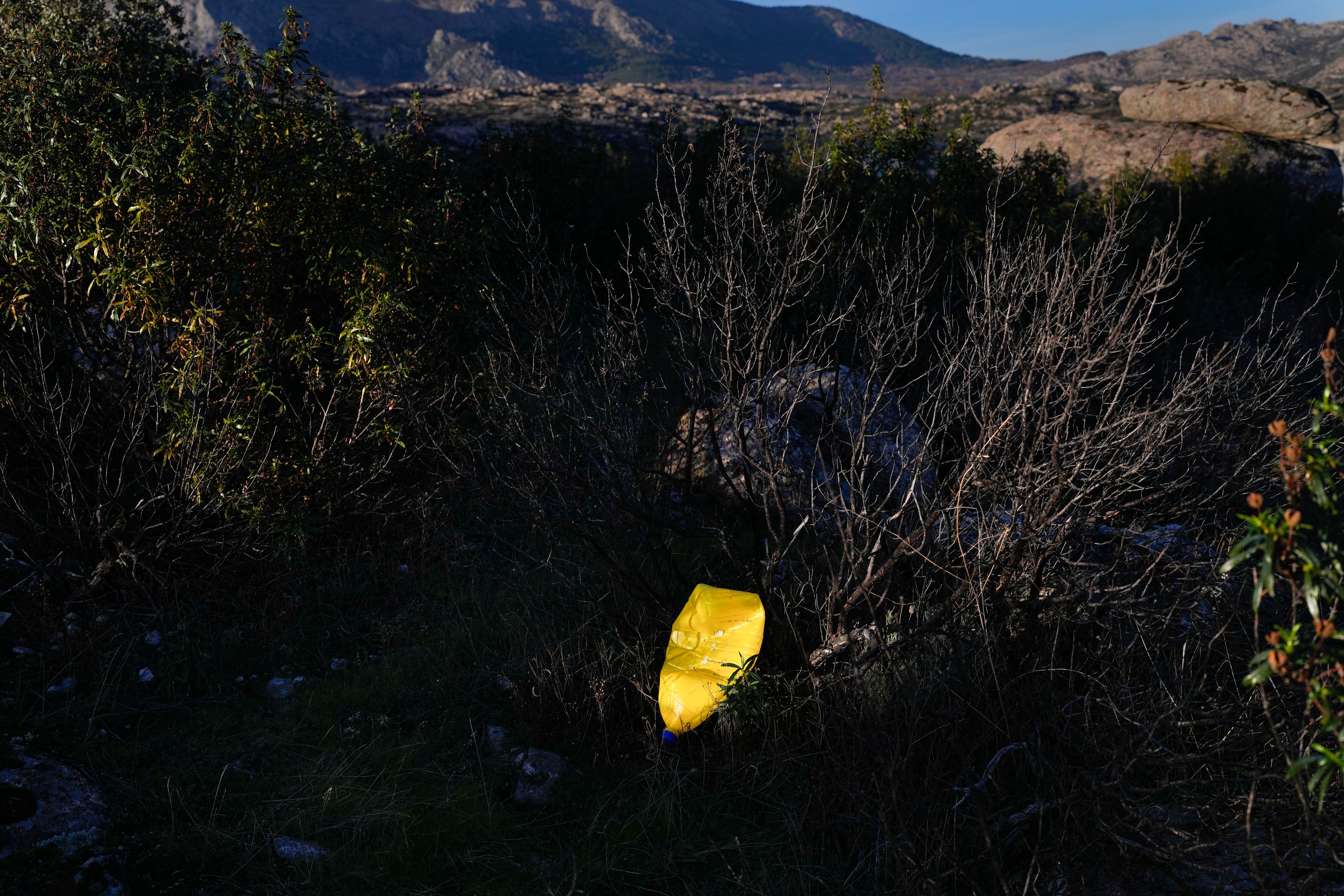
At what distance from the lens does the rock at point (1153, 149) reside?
12.5 metres

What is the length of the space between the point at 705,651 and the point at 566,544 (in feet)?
5.63

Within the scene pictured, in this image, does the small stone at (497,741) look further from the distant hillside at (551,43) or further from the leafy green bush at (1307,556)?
the distant hillside at (551,43)

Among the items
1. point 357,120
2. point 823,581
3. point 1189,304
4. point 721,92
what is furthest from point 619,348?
point 721,92

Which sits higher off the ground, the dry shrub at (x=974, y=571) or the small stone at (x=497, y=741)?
the dry shrub at (x=974, y=571)

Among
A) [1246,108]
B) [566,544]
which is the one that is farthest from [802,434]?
[1246,108]

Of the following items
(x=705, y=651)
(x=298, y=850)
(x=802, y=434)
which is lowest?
(x=298, y=850)

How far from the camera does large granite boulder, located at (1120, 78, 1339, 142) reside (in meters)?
14.5

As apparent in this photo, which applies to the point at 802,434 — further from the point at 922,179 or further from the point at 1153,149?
the point at 1153,149

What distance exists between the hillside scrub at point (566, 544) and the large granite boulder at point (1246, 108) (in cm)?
1218

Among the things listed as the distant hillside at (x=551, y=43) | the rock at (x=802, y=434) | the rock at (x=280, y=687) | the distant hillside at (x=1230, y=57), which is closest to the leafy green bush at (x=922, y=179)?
the rock at (x=802, y=434)

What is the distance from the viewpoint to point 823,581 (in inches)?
166

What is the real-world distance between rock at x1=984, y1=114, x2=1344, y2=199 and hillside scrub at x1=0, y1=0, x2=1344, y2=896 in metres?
8.59

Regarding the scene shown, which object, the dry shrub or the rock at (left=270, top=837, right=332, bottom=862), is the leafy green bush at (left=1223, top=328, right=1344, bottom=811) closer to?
the dry shrub

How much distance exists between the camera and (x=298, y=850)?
2.89m
